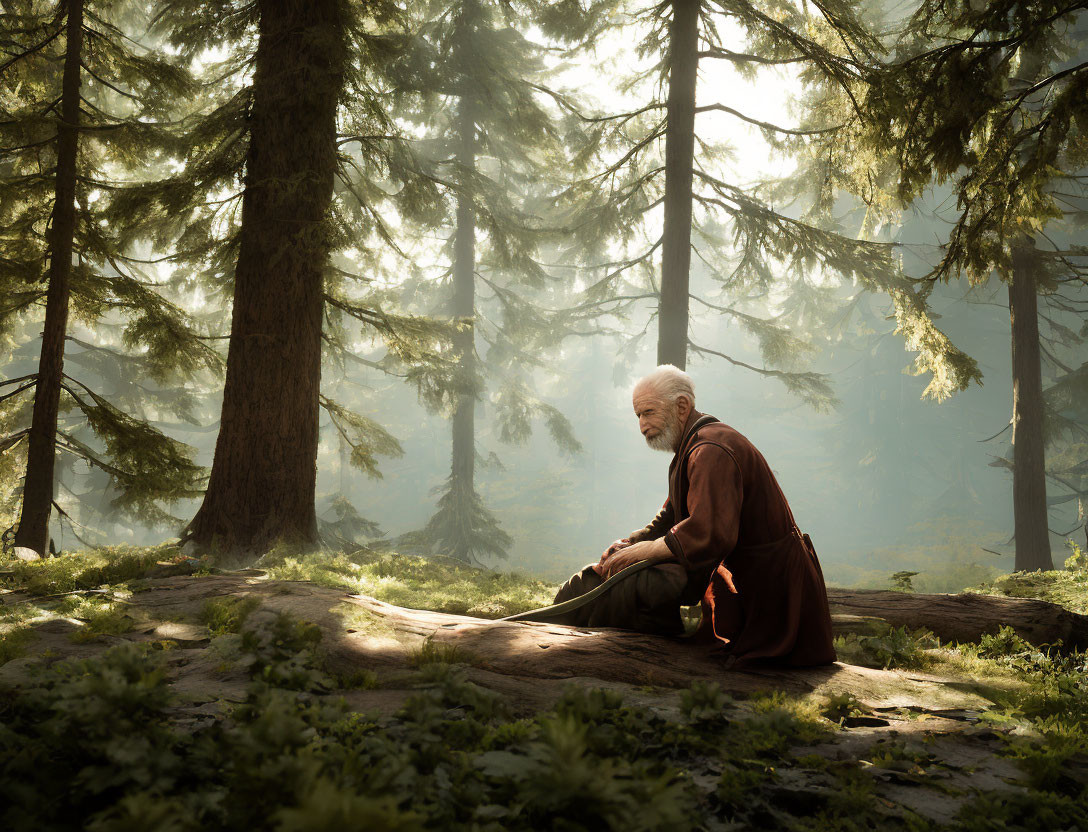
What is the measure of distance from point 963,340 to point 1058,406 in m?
10.2

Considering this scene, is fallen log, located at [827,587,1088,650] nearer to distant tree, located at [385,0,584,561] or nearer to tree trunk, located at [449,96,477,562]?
distant tree, located at [385,0,584,561]

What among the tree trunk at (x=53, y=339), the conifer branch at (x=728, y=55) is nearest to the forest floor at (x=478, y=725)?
the tree trunk at (x=53, y=339)

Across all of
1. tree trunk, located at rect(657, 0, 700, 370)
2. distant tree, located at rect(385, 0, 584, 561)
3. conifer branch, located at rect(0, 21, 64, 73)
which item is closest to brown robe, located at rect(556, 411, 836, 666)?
tree trunk, located at rect(657, 0, 700, 370)

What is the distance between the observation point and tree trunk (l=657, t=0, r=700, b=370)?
10.1 meters

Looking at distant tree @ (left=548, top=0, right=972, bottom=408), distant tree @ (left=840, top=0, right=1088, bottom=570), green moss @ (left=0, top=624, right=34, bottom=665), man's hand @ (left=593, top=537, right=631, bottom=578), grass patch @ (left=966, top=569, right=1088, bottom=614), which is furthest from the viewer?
distant tree @ (left=548, top=0, right=972, bottom=408)

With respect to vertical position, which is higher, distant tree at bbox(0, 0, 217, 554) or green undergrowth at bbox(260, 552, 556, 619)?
distant tree at bbox(0, 0, 217, 554)

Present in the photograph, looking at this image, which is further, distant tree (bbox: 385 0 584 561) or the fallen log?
distant tree (bbox: 385 0 584 561)

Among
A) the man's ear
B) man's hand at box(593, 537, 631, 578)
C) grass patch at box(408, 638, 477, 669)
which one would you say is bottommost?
grass patch at box(408, 638, 477, 669)

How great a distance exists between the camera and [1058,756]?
86.1 inches

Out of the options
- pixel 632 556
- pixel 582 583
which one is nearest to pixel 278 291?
pixel 582 583

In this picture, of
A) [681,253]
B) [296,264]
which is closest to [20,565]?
[296,264]

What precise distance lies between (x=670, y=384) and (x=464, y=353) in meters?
13.9

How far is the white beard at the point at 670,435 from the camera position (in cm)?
402

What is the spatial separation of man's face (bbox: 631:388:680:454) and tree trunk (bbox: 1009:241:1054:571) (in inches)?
429
